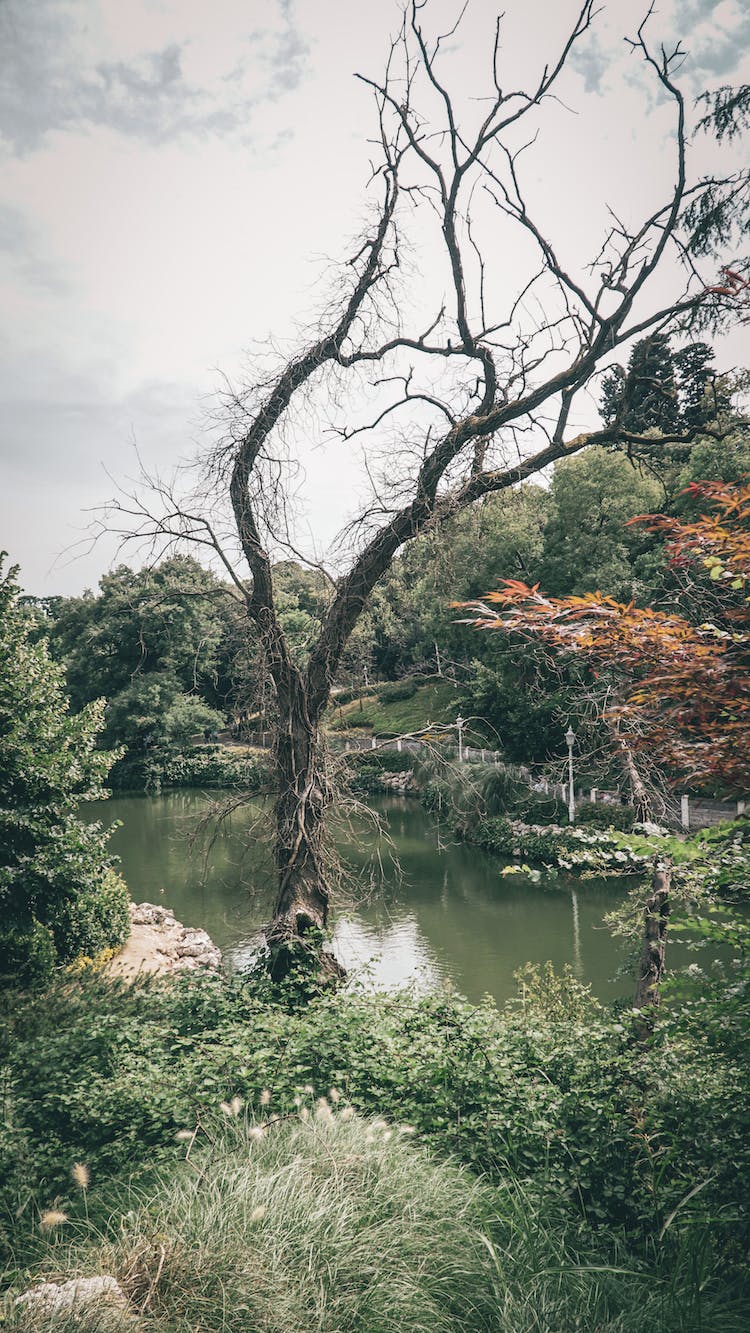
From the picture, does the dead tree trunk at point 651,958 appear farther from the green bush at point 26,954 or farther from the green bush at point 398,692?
the green bush at point 398,692

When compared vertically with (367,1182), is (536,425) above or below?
above

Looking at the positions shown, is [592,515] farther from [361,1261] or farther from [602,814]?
[361,1261]

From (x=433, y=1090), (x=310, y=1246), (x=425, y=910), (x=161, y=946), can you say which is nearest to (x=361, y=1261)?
(x=310, y=1246)

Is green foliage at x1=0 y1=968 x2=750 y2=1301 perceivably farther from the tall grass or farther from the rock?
the rock

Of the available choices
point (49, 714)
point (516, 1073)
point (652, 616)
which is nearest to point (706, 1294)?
point (516, 1073)

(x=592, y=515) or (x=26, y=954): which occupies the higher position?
(x=592, y=515)

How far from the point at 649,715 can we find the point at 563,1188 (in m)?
2.13

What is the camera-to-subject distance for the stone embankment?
932 cm

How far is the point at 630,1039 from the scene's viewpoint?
4359 millimetres

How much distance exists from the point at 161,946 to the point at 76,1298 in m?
8.60

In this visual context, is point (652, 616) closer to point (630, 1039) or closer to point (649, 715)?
point (649, 715)

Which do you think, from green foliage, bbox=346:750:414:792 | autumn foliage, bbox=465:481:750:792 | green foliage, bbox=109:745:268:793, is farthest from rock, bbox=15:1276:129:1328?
green foliage, bbox=109:745:268:793

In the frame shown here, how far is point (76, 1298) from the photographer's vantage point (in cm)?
224

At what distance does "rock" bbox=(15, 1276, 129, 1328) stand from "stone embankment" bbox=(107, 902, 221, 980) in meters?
6.38
